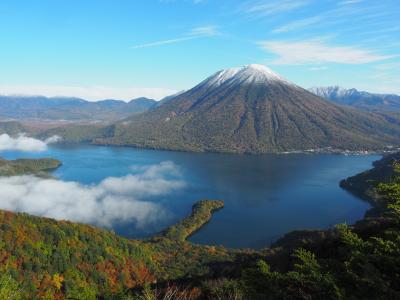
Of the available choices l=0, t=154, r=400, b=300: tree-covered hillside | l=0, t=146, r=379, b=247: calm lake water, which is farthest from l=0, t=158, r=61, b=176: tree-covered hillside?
l=0, t=154, r=400, b=300: tree-covered hillside

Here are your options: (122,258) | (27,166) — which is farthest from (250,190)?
(27,166)

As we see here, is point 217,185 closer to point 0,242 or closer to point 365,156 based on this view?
point 0,242

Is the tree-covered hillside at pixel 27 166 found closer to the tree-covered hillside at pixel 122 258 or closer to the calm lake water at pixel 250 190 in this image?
the calm lake water at pixel 250 190

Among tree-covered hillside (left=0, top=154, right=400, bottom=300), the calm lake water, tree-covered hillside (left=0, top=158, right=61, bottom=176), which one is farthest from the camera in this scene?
tree-covered hillside (left=0, top=158, right=61, bottom=176)

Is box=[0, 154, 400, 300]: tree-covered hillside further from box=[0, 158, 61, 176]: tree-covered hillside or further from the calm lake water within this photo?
box=[0, 158, 61, 176]: tree-covered hillside

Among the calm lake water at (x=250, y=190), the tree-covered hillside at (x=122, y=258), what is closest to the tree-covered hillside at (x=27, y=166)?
the calm lake water at (x=250, y=190)

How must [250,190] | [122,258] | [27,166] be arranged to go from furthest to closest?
1. [27,166]
2. [250,190]
3. [122,258]

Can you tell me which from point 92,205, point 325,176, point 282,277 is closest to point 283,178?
point 325,176

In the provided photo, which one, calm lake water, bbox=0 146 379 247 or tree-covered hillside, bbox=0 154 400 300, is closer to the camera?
tree-covered hillside, bbox=0 154 400 300

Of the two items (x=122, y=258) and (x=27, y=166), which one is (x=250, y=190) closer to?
(x=122, y=258)
